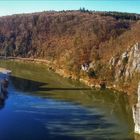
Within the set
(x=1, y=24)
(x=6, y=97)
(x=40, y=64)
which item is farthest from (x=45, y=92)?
(x=1, y=24)

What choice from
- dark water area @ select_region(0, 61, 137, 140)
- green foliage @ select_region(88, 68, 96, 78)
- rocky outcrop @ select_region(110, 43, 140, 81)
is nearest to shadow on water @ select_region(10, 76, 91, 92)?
dark water area @ select_region(0, 61, 137, 140)

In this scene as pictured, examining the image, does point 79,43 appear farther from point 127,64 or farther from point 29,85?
point 29,85

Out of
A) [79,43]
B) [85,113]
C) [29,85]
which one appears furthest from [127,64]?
[79,43]

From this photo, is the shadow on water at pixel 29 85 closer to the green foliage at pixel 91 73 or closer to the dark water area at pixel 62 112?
the dark water area at pixel 62 112

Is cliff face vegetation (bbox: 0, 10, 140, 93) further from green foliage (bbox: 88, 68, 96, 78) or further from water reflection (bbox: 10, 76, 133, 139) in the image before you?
water reflection (bbox: 10, 76, 133, 139)

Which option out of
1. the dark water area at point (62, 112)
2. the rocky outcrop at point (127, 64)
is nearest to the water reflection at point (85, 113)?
the dark water area at point (62, 112)

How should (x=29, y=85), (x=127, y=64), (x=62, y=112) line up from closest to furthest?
1. (x=62, y=112)
2. (x=29, y=85)
3. (x=127, y=64)
